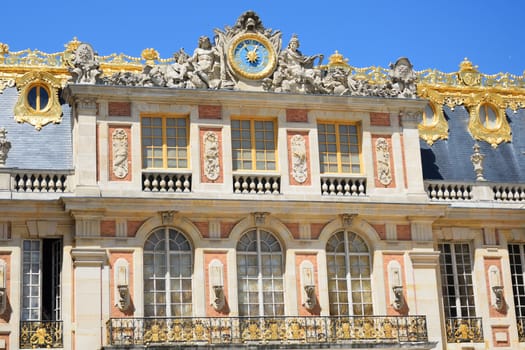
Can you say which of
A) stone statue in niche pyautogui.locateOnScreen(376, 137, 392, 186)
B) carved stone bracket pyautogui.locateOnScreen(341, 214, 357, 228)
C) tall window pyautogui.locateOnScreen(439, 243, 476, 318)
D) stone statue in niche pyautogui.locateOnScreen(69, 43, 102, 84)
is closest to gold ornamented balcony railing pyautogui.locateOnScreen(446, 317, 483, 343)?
tall window pyautogui.locateOnScreen(439, 243, 476, 318)

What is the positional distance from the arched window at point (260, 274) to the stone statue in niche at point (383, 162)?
3468 millimetres

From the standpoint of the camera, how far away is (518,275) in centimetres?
3100

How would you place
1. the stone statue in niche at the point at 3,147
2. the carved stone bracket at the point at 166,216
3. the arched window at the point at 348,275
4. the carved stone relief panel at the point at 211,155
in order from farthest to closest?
the arched window at the point at 348,275
the carved stone relief panel at the point at 211,155
the stone statue in niche at the point at 3,147
the carved stone bracket at the point at 166,216

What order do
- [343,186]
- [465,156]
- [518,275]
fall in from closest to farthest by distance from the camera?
1. [343,186]
2. [518,275]
3. [465,156]

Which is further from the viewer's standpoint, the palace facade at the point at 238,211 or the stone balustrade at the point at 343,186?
the stone balustrade at the point at 343,186

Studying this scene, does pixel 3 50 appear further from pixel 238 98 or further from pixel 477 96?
pixel 477 96

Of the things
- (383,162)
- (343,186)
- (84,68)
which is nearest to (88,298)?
(84,68)

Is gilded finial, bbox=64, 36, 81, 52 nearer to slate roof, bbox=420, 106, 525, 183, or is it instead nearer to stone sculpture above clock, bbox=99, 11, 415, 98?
stone sculpture above clock, bbox=99, 11, 415, 98

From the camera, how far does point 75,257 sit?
26.8m

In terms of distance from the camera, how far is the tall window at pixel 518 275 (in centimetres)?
3067

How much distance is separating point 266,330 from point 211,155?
4.79 m

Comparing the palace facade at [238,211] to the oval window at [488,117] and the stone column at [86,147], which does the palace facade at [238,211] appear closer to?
the stone column at [86,147]

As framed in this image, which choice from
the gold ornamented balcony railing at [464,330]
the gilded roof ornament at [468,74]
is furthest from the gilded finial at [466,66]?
the gold ornamented balcony railing at [464,330]

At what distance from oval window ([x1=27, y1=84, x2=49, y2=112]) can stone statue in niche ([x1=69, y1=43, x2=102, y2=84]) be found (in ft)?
7.47
